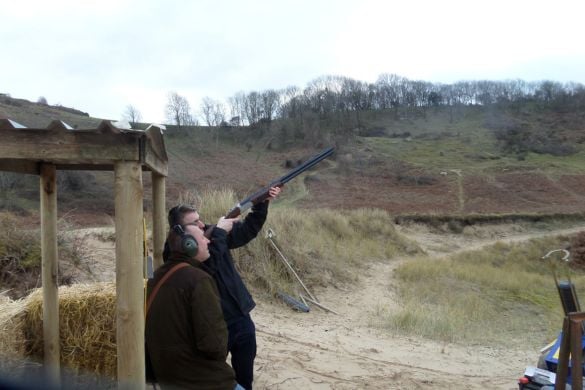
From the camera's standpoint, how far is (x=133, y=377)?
2.59 meters

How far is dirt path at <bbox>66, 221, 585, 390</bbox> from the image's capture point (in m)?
5.46

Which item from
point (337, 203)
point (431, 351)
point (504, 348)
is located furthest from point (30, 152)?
point (337, 203)

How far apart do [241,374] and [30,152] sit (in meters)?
2.00

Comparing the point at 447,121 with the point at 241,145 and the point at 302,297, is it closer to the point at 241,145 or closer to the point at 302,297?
the point at 241,145

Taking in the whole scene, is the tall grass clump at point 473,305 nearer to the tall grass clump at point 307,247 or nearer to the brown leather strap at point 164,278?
the tall grass clump at point 307,247

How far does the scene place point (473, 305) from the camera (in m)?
11.8

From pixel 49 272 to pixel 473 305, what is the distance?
418 inches

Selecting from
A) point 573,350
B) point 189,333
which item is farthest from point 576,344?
point 189,333

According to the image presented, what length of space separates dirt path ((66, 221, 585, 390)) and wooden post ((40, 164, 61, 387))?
87.1 inches

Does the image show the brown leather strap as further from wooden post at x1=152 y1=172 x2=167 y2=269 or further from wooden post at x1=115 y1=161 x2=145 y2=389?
wooden post at x1=152 y1=172 x2=167 y2=269

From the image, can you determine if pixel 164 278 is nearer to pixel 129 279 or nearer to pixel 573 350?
pixel 129 279

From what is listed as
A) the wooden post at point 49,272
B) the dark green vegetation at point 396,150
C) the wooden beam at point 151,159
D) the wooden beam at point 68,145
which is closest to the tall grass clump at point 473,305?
the wooden beam at point 151,159

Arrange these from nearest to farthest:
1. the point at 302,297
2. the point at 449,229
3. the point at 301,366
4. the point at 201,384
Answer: the point at 201,384, the point at 301,366, the point at 302,297, the point at 449,229

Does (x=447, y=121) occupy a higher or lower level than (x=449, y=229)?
higher
